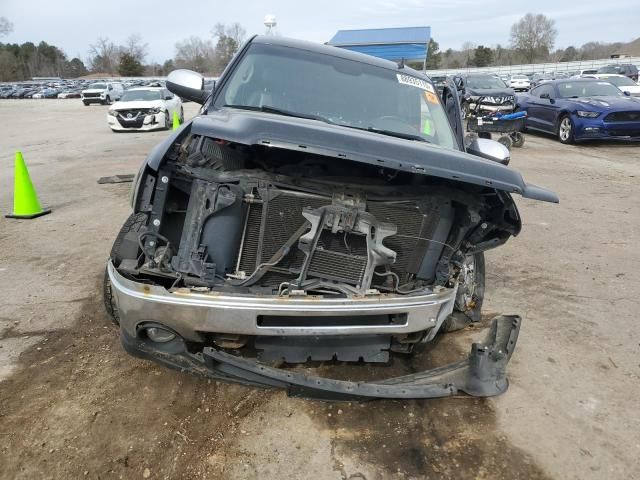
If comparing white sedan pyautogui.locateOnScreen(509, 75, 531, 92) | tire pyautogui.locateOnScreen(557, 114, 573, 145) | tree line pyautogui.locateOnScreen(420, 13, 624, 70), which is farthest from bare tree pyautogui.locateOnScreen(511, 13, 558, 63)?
tire pyautogui.locateOnScreen(557, 114, 573, 145)

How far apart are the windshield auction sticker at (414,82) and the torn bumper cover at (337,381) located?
2.15 m

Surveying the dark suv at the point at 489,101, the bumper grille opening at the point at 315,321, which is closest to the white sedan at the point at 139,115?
the dark suv at the point at 489,101

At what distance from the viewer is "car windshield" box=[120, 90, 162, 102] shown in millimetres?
16422

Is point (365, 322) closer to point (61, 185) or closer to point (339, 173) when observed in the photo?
point (339, 173)

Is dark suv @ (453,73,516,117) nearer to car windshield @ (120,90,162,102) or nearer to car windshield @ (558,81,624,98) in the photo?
car windshield @ (558,81,624,98)

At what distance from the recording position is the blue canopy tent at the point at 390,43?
53.2 ft

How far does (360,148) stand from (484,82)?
15.3 metres

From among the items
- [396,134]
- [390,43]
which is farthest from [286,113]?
[390,43]

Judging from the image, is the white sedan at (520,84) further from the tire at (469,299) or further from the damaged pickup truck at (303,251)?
the damaged pickup truck at (303,251)

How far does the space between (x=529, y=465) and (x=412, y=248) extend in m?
1.21

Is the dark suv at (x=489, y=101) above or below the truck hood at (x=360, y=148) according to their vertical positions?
below

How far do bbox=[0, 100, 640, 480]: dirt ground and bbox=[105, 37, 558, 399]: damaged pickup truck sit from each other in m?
0.23

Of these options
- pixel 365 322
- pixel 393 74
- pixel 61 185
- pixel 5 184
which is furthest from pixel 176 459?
pixel 5 184

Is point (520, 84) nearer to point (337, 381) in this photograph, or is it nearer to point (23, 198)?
point (23, 198)
